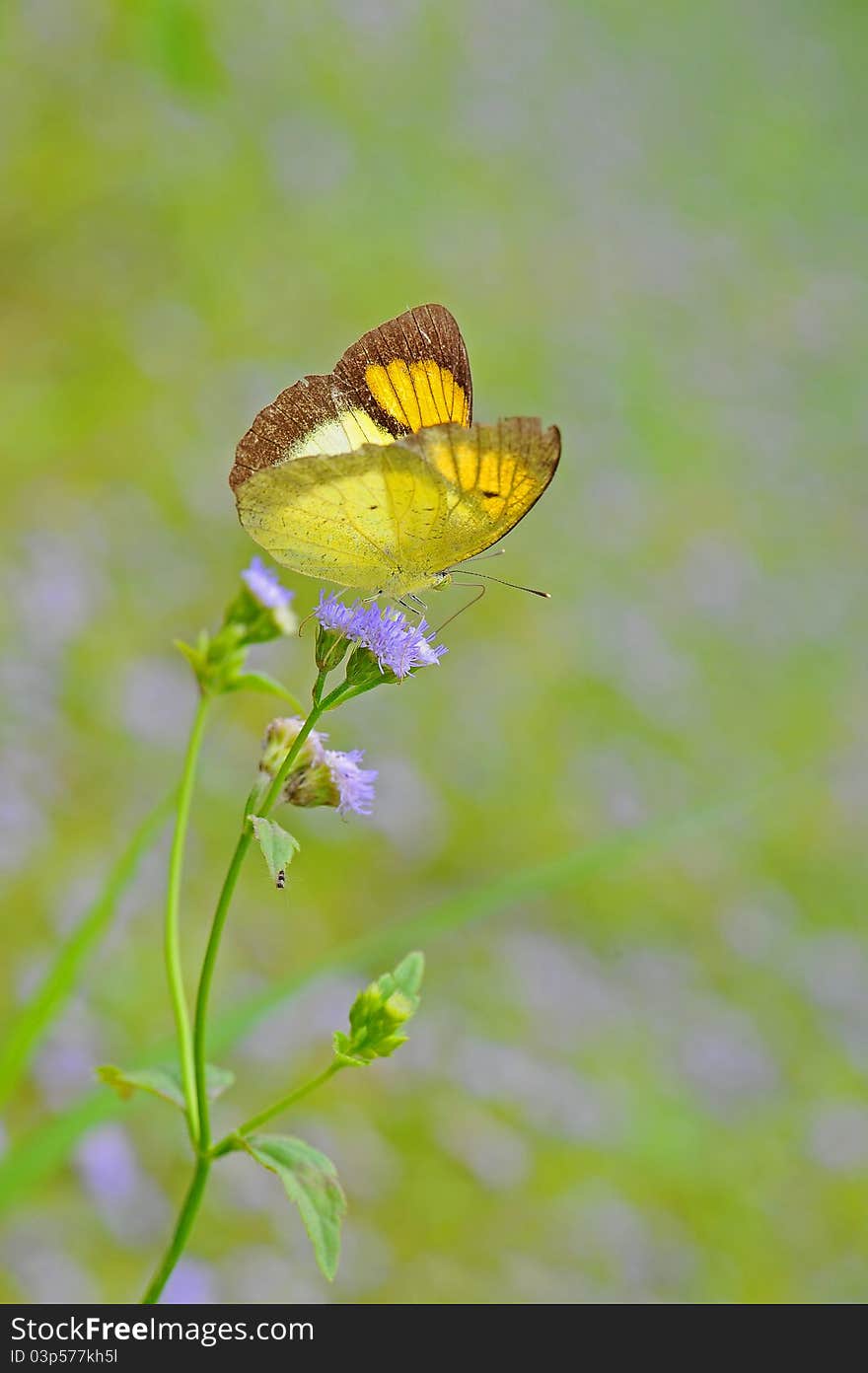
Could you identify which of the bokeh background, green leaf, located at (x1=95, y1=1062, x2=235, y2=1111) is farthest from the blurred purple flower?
green leaf, located at (x1=95, y1=1062, x2=235, y2=1111)

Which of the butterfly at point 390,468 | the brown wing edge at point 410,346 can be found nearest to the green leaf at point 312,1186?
the butterfly at point 390,468

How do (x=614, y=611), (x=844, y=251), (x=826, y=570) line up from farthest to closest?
(x=844, y=251), (x=826, y=570), (x=614, y=611)

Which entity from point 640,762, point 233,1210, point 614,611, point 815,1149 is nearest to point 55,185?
point 614,611

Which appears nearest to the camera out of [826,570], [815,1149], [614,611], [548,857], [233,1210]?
[233,1210]

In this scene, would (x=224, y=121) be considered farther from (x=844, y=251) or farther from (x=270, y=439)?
(x=844, y=251)

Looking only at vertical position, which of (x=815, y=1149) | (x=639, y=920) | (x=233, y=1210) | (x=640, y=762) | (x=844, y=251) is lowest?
(x=233, y=1210)

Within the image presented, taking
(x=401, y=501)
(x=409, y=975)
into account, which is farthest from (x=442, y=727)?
(x=409, y=975)

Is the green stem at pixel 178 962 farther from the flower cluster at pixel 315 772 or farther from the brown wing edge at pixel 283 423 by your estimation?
the brown wing edge at pixel 283 423

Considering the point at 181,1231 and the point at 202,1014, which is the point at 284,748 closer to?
the point at 202,1014

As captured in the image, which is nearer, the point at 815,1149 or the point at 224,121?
the point at 815,1149
